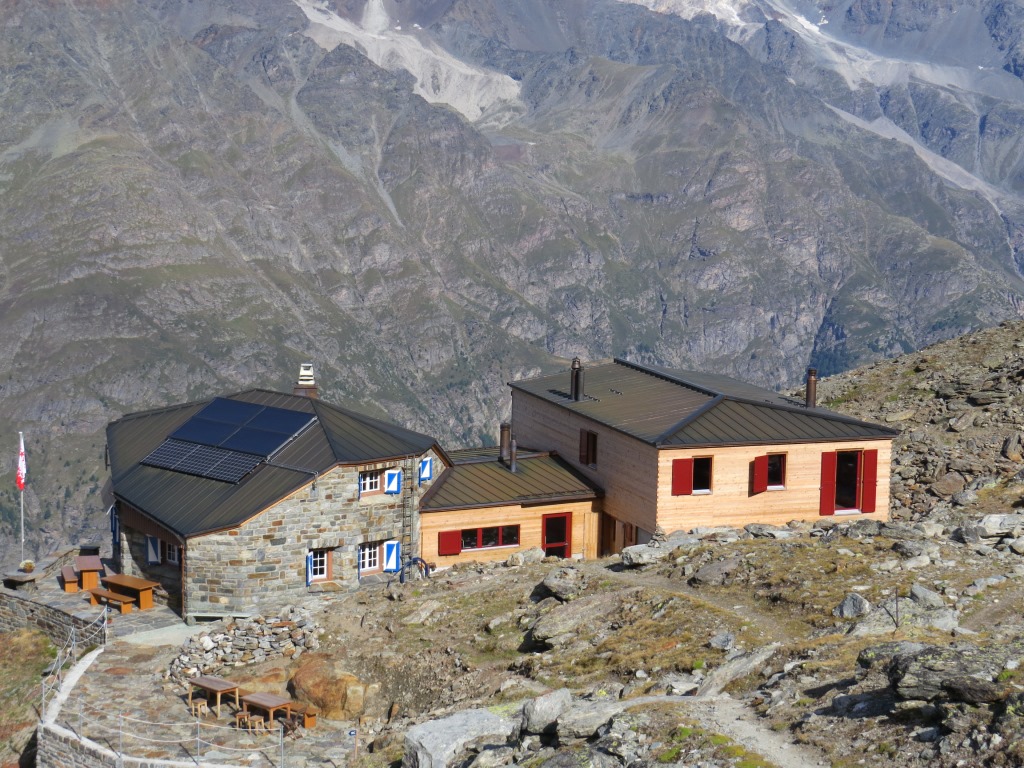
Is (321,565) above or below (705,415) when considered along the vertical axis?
below

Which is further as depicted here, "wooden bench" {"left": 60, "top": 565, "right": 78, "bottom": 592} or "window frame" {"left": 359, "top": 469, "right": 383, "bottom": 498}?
"wooden bench" {"left": 60, "top": 565, "right": 78, "bottom": 592}

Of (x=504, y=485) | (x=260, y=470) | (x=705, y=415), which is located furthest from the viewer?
(x=504, y=485)

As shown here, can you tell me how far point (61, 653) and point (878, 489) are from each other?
3537 cm

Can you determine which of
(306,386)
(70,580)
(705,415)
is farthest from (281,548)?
(705,415)

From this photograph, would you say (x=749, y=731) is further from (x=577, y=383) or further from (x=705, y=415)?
(x=577, y=383)

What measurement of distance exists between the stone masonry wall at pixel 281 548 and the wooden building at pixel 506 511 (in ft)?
14.9

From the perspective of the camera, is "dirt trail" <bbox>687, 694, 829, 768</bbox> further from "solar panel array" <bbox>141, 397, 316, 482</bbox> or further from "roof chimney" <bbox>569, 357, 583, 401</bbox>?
"roof chimney" <bbox>569, 357, 583, 401</bbox>

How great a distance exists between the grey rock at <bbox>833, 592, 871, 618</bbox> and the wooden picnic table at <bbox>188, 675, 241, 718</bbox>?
729 inches

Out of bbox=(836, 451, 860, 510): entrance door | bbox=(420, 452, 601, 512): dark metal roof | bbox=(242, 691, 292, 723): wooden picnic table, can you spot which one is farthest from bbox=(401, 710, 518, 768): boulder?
bbox=(836, 451, 860, 510): entrance door

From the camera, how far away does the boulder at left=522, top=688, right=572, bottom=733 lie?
28.8 meters

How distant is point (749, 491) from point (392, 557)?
630 inches

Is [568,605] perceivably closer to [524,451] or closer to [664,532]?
[664,532]

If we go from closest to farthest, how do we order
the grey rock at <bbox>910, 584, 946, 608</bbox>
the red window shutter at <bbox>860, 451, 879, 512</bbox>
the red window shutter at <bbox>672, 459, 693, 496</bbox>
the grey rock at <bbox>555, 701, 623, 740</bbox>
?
the grey rock at <bbox>555, 701, 623, 740</bbox>
the grey rock at <bbox>910, 584, 946, 608</bbox>
the red window shutter at <bbox>672, 459, 693, 496</bbox>
the red window shutter at <bbox>860, 451, 879, 512</bbox>

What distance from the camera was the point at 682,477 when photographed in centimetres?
5628
